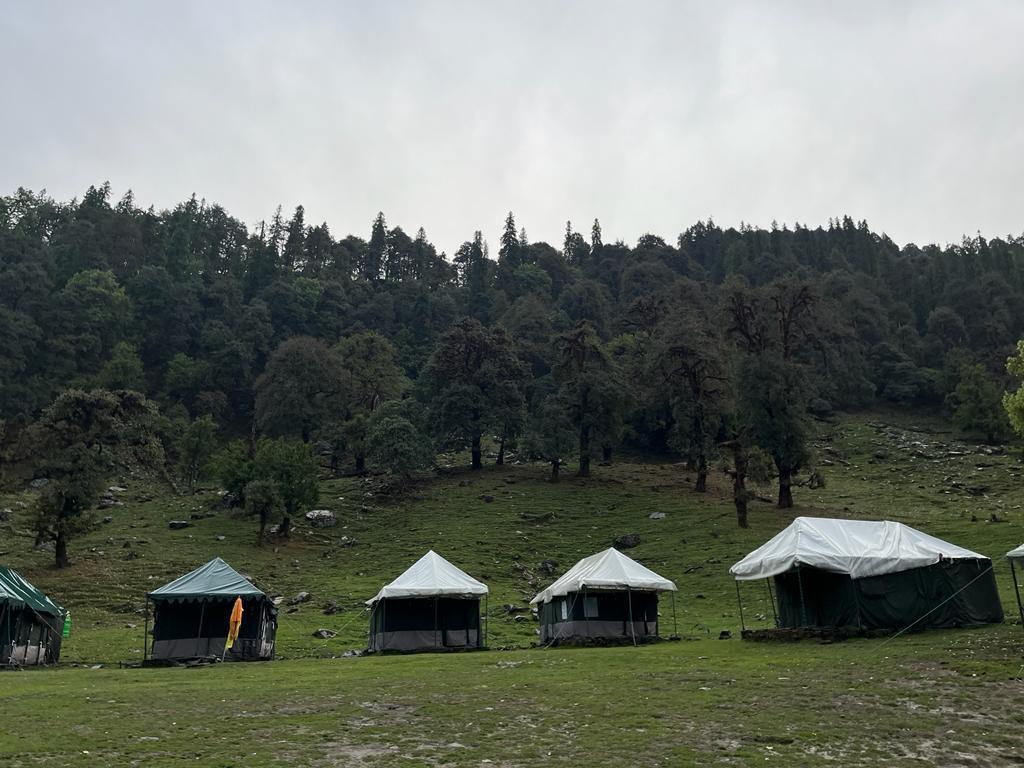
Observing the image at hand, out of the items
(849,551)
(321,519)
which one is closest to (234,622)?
(849,551)

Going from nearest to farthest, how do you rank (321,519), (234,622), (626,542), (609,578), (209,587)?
1. (234,622)
2. (209,587)
3. (609,578)
4. (626,542)
5. (321,519)

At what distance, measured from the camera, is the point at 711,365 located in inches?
2704

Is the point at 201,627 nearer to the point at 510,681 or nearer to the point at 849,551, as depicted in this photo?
the point at 510,681

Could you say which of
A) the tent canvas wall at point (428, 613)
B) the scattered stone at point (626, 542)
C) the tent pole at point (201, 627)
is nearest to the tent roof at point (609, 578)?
the tent canvas wall at point (428, 613)

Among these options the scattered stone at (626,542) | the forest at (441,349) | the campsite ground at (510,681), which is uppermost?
the forest at (441,349)

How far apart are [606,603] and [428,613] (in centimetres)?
731

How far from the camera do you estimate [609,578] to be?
107ft

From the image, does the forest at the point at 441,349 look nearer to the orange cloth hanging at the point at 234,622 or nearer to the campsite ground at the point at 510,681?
the campsite ground at the point at 510,681

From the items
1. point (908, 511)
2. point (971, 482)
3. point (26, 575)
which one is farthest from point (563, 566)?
point (971, 482)

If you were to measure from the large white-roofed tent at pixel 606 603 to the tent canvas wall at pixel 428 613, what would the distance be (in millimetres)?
3199

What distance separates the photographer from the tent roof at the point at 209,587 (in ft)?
99.5

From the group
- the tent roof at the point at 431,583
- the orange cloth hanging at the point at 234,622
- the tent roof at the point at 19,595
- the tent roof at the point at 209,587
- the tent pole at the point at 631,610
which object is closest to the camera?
the orange cloth hanging at the point at 234,622

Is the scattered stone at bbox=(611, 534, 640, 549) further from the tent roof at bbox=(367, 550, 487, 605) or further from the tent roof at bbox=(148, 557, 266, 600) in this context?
the tent roof at bbox=(148, 557, 266, 600)

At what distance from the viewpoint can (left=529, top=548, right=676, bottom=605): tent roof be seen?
32.0 metres
